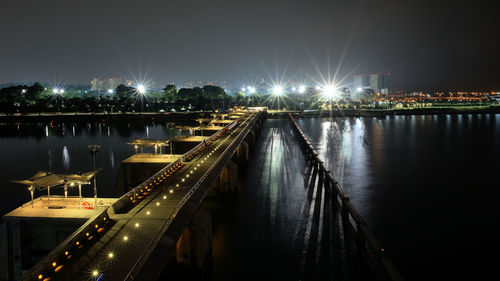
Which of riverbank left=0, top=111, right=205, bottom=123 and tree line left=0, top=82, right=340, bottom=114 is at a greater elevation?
tree line left=0, top=82, right=340, bottom=114

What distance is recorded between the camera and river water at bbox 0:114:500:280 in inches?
610

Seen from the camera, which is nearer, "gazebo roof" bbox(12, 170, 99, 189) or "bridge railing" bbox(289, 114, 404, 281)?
"bridge railing" bbox(289, 114, 404, 281)

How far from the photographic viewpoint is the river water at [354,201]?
610 inches

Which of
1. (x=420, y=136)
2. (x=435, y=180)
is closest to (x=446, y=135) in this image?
(x=420, y=136)

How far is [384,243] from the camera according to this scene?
1770cm

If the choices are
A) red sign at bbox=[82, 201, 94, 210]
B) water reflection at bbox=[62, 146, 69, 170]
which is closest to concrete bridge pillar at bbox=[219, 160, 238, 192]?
red sign at bbox=[82, 201, 94, 210]

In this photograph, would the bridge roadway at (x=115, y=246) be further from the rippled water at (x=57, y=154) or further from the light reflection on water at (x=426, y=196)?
the rippled water at (x=57, y=154)

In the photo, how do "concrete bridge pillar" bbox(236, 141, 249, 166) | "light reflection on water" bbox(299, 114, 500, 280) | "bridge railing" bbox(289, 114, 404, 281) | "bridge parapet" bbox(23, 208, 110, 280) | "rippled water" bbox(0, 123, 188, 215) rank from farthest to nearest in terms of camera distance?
"concrete bridge pillar" bbox(236, 141, 249, 166) < "rippled water" bbox(0, 123, 188, 215) < "light reflection on water" bbox(299, 114, 500, 280) < "bridge railing" bbox(289, 114, 404, 281) < "bridge parapet" bbox(23, 208, 110, 280)

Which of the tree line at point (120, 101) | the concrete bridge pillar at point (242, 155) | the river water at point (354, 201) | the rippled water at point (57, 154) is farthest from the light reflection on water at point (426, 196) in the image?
the tree line at point (120, 101)

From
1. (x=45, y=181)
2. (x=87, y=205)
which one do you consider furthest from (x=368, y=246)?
(x=45, y=181)

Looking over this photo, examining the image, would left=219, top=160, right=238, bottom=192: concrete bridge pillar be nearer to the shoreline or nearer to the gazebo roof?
the gazebo roof

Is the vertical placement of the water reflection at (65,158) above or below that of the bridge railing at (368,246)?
above

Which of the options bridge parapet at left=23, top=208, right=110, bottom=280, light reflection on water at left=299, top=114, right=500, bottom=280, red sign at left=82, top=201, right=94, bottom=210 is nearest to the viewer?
bridge parapet at left=23, top=208, right=110, bottom=280

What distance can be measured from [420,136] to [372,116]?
5170 cm
